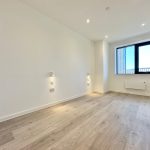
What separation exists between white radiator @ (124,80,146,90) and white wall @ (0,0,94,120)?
2.62 meters

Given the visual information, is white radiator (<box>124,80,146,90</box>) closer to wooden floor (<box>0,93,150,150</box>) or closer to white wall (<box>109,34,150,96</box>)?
white wall (<box>109,34,150,96</box>)

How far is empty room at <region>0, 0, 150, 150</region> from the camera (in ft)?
5.92

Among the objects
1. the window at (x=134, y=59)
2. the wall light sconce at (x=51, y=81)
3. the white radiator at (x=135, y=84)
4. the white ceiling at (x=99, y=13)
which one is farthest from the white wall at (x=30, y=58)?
the window at (x=134, y=59)

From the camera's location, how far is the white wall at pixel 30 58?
2.44 metres

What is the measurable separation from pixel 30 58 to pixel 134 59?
14.7 ft

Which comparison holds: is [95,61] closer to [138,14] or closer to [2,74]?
[138,14]

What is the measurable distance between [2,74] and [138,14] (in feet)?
12.7

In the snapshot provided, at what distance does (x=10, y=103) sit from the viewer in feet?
8.20

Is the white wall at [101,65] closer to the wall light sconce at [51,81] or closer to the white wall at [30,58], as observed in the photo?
the white wall at [30,58]

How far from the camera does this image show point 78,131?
1.96 meters

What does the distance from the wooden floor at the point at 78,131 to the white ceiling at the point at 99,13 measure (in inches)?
106

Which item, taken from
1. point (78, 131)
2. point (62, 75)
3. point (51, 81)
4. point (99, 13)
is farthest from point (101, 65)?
point (78, 131)

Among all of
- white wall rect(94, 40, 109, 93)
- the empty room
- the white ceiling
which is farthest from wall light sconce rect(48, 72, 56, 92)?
white wall rect(94, 40, 109, 93)

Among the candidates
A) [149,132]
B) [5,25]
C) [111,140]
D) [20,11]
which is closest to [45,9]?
[20,11]
